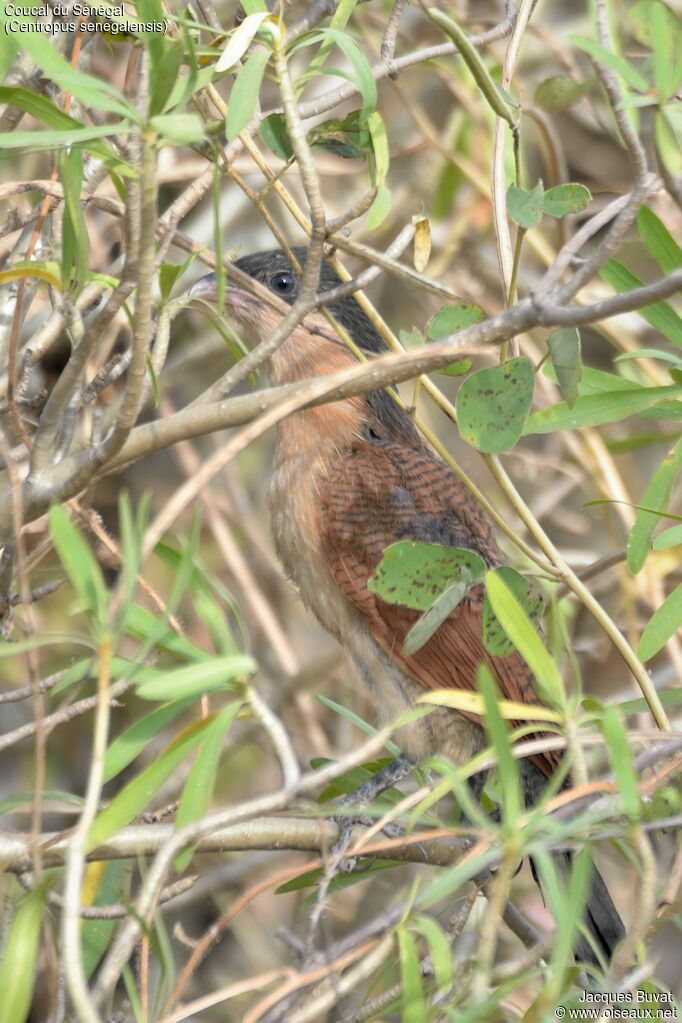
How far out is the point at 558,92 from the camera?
8.93 ft

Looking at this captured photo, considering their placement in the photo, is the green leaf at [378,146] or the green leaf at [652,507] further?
the green leaf at [652,507]

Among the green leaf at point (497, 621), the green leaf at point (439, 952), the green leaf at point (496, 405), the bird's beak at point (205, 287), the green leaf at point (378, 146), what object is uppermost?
the green leaf at point (378, 146)

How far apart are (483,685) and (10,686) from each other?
128 inches

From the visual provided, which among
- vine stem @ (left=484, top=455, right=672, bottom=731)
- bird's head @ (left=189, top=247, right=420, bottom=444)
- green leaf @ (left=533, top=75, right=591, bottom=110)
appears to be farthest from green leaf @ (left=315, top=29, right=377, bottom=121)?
bird's head @ (left=189, top=247, right=420, bottom=444)

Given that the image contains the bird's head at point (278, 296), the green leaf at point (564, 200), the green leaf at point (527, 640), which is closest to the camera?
the green leaf at point (527, 640)

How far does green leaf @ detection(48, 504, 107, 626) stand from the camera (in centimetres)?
136

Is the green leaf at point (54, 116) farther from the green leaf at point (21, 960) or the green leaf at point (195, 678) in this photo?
the green leaf at point (21, 960)

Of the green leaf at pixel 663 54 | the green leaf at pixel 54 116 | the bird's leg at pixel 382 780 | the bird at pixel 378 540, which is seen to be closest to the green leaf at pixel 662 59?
the green leaf at pixel 663 54

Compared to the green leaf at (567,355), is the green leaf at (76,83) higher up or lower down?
higher up

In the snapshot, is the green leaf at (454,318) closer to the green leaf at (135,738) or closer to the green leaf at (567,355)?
the green leaf at (567,355)

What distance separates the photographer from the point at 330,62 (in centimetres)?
442

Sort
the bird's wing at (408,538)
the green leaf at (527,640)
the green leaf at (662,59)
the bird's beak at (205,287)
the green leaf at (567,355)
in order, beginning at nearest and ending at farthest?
the green leaf at (527,640), the green leaf at (662,59), the green leaf at (567,355), the bird's wing at (408,538), the bird's beak at (205,287)

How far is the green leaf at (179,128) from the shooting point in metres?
1.33

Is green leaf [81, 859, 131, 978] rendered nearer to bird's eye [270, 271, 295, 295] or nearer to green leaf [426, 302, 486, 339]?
green leaf [426, 302, 486, 339]
